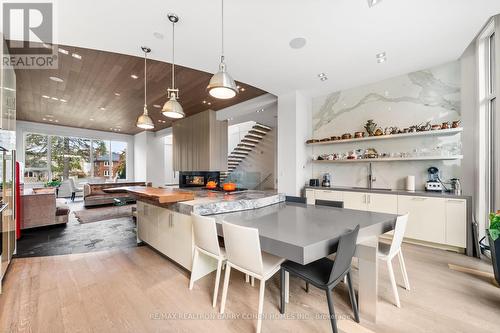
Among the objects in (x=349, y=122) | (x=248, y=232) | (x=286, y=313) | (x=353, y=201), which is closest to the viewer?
(x=248, y=232)

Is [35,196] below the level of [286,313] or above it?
above

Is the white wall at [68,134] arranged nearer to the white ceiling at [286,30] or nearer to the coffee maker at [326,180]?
the white ceiling at [286,30]

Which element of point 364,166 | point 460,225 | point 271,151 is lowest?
point 460,225

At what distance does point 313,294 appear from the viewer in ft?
6.63

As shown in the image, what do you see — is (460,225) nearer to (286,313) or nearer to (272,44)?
(286,313)

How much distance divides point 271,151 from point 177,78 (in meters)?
5.10

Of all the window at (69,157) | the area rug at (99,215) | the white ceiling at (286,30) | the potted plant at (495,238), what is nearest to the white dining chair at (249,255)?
the potted plant at (495,238)

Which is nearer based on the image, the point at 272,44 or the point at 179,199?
the point at 179,199

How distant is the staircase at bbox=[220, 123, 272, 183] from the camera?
8.51 metres

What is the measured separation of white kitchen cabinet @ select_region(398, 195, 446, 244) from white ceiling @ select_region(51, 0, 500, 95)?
2220mm

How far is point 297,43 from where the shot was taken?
2.80m

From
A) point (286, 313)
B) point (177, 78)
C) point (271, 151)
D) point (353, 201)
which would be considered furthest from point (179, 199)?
point (271, 151)

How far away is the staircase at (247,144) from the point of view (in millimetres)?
8506

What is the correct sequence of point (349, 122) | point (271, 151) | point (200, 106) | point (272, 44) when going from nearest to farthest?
1. point (272, 44)
2. point (349, 122)
3. point (200, 106)
4. point (271, 151)
